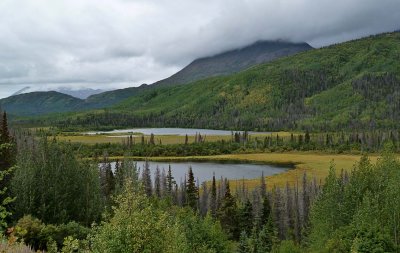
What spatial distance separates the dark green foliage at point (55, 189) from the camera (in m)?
69.4

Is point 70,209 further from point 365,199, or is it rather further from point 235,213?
point 365,199

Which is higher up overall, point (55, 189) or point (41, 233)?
point (55, 189)

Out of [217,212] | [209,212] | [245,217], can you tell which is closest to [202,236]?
[209,212]

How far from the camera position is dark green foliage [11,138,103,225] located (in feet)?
228

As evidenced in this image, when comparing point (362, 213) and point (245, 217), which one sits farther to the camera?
point (245, 217)

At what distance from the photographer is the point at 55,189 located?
73625 millimetres

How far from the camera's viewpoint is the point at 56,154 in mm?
86688

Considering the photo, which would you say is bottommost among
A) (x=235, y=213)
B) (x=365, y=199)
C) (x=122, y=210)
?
(x=235, y=213)

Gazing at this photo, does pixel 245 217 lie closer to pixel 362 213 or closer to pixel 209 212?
pixel 209 212

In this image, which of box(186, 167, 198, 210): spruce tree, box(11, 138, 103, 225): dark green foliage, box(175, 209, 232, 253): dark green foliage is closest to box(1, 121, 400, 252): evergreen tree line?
box(11, 138, 103, 225): dark green foliage

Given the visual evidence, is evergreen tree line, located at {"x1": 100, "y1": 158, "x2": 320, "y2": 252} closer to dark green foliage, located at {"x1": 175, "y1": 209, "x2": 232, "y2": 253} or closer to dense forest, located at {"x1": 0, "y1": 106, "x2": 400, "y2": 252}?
dense forest, located at {"x1": 0, "y1": 106, "x2": 400, "y2": 252}

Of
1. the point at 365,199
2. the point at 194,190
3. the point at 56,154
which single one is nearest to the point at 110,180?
the point at 194,190

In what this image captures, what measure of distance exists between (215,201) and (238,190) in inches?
548

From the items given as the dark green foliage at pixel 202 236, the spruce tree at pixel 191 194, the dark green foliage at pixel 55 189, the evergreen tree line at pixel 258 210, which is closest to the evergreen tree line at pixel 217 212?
the dark green foliage at pixel 55 189
